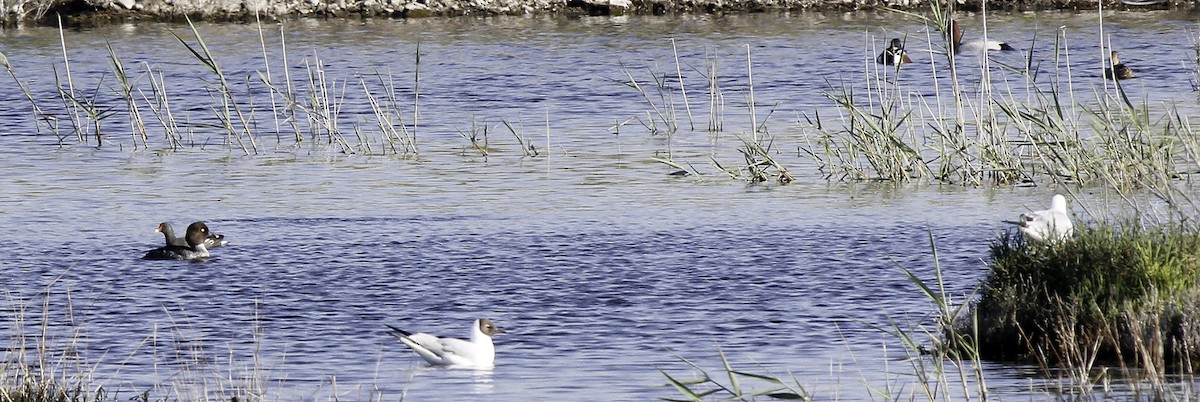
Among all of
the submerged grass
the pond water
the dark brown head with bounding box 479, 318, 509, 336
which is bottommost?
the pond water

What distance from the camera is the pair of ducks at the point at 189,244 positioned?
15539 mm

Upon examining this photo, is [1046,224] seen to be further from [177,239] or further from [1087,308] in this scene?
[177,239]

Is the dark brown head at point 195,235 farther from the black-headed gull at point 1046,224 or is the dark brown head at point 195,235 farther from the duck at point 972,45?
the duck at point 972,45

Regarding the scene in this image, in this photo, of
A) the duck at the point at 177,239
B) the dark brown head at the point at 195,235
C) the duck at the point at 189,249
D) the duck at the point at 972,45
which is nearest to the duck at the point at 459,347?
the duck at the point at 189,249

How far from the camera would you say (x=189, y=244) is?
51.6 feet

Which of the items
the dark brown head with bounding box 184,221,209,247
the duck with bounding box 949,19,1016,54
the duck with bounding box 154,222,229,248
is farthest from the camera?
the duck with bounding box 949,19,1016,54

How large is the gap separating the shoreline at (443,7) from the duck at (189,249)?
108ft

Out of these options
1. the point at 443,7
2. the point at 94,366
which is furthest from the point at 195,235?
the point at 443,7

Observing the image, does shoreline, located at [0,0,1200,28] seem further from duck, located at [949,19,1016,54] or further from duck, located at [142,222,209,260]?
duck, located at [142,222,209,260]

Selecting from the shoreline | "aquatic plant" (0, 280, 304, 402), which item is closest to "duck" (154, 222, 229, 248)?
"aquatic plant" (0, 280, 304, 402)

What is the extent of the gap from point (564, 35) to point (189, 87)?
1241 cm

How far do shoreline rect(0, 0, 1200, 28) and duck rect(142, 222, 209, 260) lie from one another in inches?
1301

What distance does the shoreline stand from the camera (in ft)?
160

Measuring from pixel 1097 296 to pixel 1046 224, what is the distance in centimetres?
233
